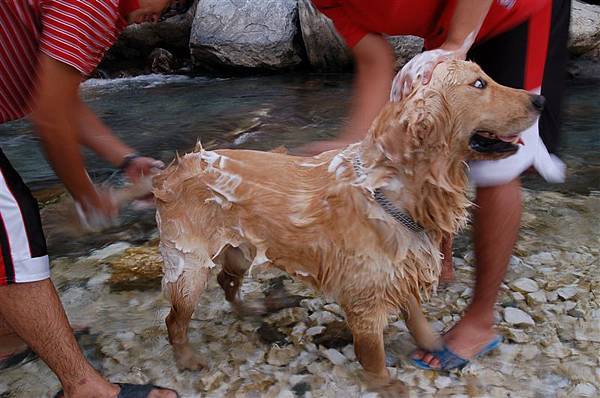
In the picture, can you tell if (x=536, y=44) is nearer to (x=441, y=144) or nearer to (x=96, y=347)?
(x=441, y=144)

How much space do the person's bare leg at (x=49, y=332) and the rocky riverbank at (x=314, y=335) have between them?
36cm

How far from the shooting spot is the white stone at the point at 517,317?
3201 millimetres

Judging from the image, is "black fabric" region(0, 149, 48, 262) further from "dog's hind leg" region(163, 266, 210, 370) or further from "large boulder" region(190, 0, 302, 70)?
"large boulder" region(190, 0, 302, 70)

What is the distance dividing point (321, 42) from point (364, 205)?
27.0 ft

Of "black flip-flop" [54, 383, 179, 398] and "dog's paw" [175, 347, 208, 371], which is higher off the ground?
"black flip-flop" [54, 383, 179, 398]

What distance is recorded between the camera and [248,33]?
10.5 metres

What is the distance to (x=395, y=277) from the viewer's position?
8.26ft

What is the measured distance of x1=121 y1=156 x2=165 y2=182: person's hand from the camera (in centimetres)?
311

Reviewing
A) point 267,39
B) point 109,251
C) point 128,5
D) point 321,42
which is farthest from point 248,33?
point 128,5

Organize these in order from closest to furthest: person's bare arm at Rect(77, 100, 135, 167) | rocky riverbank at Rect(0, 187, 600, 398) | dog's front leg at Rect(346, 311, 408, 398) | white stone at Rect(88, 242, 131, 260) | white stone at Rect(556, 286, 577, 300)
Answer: dog's front leg at Rect(346, 311, 408, 398), rocky riverbank at Rect(0, 187, 600, 398), person's bare arm at Rect(77, 100, 135, 167), white stone at Rect(556, 286, 577, 300), white stone at Rect(88, 242, 131, 260)

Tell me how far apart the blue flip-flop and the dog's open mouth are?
43.1 inches

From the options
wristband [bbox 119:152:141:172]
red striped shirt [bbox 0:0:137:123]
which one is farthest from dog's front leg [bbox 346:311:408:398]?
red striped shirt [bbox 0:0:137:123]

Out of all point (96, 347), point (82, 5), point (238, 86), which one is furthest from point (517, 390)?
point (238, 86)

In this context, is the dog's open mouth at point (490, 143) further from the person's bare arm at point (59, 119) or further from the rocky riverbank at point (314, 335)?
the person's bare arm at point (59, 119)
